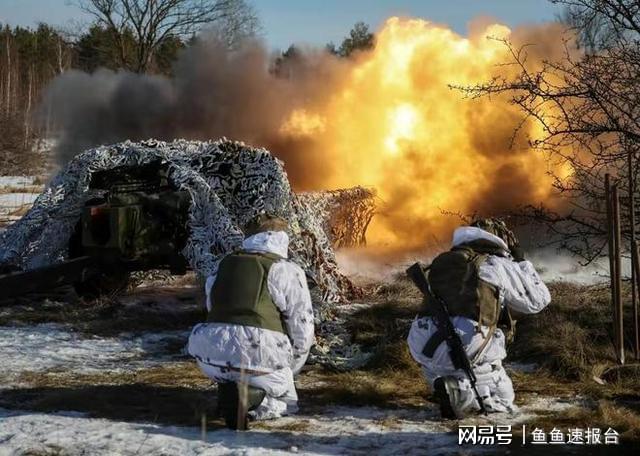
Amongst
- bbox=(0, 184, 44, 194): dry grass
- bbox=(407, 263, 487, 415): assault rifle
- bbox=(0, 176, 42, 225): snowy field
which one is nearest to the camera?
bbox=(407, 263, 487, 415): assault rifle

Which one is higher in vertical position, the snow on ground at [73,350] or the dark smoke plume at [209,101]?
the dark smoke plume at [209,101]

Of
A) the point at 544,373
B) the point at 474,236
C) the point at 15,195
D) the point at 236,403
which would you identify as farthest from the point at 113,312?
the point at 15,195

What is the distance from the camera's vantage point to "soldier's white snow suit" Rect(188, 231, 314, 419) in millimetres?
5281

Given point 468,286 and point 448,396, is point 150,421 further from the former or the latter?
point 468,286

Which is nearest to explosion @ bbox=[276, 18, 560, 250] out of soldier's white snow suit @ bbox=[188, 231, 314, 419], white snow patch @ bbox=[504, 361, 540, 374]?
white snow patch @ bbox=[504, 361, 540, 374]

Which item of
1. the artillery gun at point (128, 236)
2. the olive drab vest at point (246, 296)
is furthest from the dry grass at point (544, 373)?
the artillery gun at point (128, 236)

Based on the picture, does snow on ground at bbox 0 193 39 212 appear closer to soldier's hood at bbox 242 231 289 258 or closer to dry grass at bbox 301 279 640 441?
dry grass at bbox 301 279 640 441

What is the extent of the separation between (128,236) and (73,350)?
194 cm

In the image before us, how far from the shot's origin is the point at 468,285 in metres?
5.47

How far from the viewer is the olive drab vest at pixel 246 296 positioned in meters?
5.29

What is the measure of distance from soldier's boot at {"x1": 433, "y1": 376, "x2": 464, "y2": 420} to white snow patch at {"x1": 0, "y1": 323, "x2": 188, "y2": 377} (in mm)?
2886

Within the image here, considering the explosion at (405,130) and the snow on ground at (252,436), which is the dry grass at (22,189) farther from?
the snow on ground at (252,436)

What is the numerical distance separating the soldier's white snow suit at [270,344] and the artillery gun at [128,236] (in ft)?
11.8

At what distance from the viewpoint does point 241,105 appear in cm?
1636
